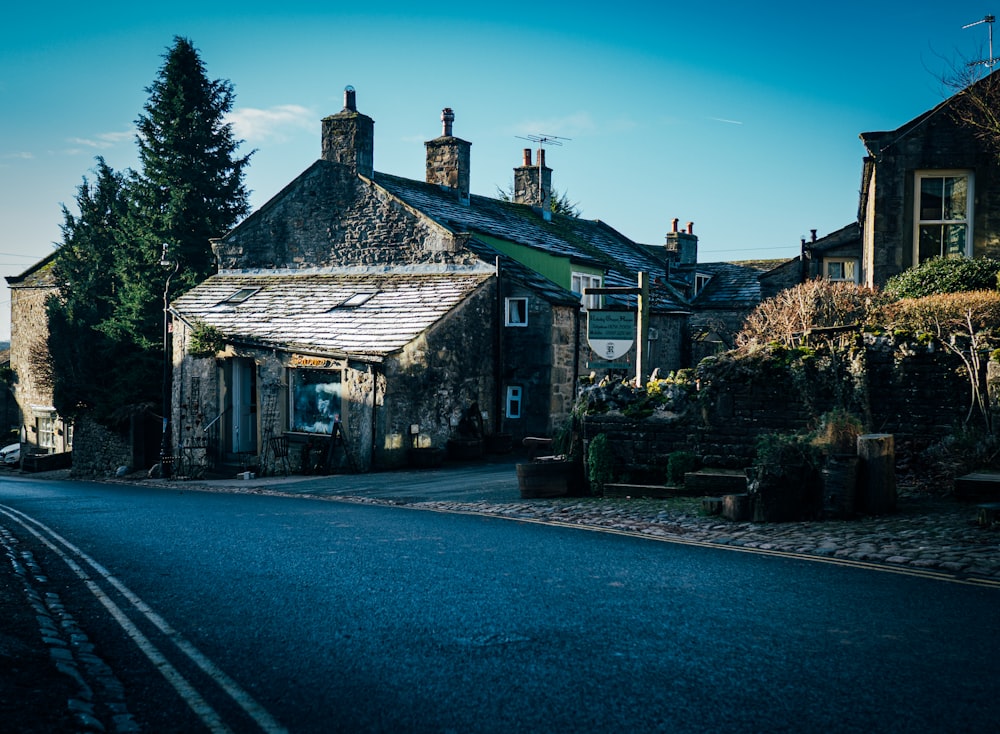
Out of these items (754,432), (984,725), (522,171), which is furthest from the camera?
(522,171)

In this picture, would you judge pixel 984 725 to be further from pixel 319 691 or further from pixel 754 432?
pixel 754 432

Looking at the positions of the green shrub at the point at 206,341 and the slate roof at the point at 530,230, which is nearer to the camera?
the green shrub at the point at 206,341

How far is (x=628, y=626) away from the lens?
6.29 meters

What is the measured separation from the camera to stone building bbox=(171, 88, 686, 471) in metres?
22.7

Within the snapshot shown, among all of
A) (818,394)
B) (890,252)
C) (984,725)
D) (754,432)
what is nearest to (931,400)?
(818,394)

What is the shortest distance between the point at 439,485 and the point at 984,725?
44.0 feet

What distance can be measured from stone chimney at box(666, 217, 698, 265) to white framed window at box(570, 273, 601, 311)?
48.3 feet

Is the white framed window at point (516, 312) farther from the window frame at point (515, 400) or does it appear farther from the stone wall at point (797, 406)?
the stone wall at point (797, 406)

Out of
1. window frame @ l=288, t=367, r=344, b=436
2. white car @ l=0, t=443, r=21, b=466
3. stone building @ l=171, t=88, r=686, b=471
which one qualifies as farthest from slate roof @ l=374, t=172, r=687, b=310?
white car @ l=0, t=443, r=21, b=466

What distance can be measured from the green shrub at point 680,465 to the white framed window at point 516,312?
12.7m

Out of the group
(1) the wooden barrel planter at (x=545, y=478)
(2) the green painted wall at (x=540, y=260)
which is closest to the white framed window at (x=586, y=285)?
(2) the green painted wall at (x=540, y=260)

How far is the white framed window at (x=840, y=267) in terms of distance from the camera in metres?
32.9

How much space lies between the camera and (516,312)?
26.0 m

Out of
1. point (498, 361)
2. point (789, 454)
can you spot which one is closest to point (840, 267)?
point (498, 361)
